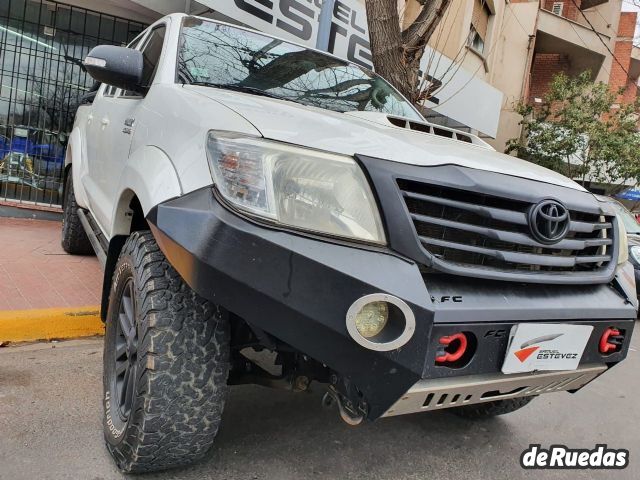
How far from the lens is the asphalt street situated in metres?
2.06

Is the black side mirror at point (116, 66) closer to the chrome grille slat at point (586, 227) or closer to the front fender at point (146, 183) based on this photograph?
the front fender at point (146, 183)

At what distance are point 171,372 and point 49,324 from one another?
2.06 metres

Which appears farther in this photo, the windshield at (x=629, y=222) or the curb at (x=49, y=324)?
the windshield at (x=629, y=222)

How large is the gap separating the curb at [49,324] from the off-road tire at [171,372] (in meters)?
1.75

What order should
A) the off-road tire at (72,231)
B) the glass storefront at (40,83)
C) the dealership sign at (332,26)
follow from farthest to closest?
the glass storefront at (40,83) < the dealership sign at (332,26) < the off-road tire at (72,231)

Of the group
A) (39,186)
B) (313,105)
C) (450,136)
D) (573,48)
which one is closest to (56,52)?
(39,186)

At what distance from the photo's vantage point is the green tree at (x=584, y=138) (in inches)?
492

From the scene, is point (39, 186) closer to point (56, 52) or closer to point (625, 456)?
point (56, 52)

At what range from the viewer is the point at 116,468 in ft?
6.47

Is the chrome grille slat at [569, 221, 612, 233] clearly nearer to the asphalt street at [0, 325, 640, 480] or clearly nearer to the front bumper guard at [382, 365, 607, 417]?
the front bumper guard at [382, 365, 607, 417]

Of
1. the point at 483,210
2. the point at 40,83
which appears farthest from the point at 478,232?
the point at 40,83

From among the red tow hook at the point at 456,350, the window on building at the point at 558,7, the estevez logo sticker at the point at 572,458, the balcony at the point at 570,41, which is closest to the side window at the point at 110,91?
the red tow hook at the point at 456,350

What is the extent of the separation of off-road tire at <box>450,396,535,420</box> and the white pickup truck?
21.6 inches

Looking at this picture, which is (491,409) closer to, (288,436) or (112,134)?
(288,436)
